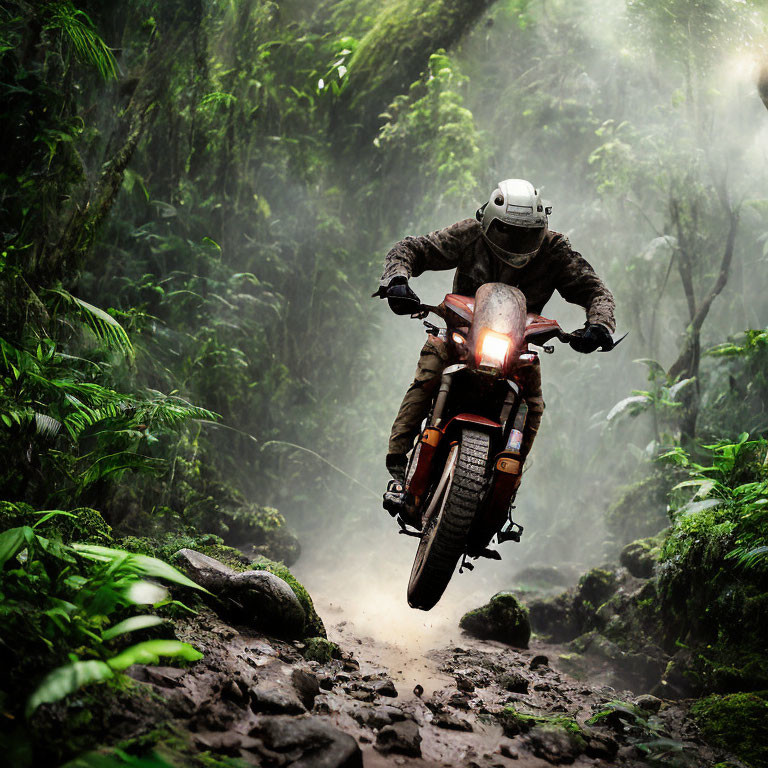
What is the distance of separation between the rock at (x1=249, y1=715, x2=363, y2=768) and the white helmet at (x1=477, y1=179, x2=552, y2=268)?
121 inches

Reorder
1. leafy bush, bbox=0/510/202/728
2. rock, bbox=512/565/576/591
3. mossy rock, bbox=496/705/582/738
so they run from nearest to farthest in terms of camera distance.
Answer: leafy bush, bbox=0/510/202/728 < mossy rock, bbox=496/705/582/738 < rock, bbox=512/565/576/591

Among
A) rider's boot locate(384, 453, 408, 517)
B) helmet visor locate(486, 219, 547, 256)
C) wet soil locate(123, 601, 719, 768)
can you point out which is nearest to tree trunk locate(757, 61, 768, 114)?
helmet visor locate(486, 219, 547, 256)

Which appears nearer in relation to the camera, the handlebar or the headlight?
the headlight

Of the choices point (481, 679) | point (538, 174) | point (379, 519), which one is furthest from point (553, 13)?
point (481, 679)

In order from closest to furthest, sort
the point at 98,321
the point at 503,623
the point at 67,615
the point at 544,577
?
the point at 67,615
the point at 98,321
the point at 503,623
the point at 544,577

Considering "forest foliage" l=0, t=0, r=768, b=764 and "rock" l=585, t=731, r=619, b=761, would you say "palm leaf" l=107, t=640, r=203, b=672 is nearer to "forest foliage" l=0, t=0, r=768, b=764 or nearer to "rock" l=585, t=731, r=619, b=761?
"forest foliage" l=0, t=0, r=768, b=764

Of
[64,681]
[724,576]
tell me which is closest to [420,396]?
[64,681]

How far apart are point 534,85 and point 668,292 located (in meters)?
7.61

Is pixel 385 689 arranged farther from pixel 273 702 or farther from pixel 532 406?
pixel 532 406

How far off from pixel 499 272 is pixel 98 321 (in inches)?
143

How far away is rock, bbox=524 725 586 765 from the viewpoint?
2.55 m

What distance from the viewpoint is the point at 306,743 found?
6.48 ft

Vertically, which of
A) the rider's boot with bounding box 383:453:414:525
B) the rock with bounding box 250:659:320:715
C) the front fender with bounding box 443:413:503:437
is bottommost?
the rock with bounding box 250:659:320:715

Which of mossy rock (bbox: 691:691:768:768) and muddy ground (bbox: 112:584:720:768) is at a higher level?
mossy rock (bbox: 691:691:768:768)
